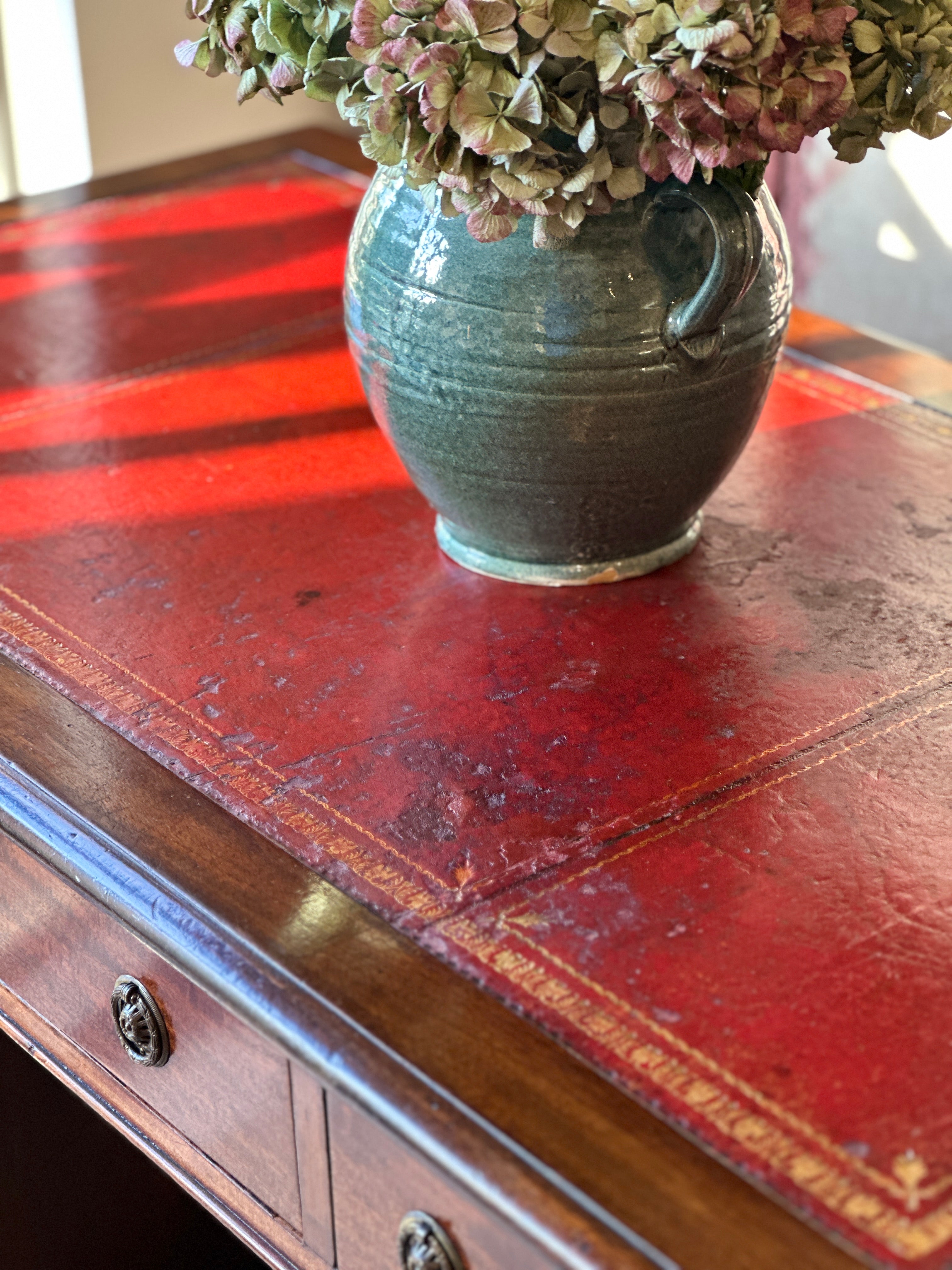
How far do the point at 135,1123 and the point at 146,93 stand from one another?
2845 millimetres

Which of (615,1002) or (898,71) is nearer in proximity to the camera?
(615,1002)

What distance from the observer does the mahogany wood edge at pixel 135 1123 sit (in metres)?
0.76

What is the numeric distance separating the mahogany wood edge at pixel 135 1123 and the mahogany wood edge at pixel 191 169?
3.43 feet

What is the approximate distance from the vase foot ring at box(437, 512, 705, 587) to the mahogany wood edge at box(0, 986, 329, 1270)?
1.32ft

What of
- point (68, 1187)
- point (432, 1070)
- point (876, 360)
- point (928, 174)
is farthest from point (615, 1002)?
point (928, 174)

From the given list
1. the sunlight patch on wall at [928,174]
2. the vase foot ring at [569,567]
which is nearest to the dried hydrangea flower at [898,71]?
the vase foot ring at [569,567]

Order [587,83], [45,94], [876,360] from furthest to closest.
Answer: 1. [45,94]
2. [876,360]
3. [587,83]

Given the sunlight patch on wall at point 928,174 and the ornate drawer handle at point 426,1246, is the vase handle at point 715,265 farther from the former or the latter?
the sunlight patch on wall at point 928,174

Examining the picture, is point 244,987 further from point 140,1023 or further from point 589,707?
point 589,707

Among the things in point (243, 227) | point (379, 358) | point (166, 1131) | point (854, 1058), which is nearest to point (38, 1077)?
point (166, 1131)

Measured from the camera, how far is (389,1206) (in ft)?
2.19

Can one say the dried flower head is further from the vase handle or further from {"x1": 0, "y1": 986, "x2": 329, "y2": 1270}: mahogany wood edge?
{"x1": 0, "y1": 986, "x2": 329, "y2": 1270}: mahogany wood edge

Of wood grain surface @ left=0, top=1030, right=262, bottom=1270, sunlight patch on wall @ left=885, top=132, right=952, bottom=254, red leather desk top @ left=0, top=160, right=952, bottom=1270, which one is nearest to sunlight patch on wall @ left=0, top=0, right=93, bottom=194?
sunlight patch on wall @ left=885, top=132, right=952, bottom=254

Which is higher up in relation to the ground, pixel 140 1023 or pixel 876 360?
pixel 876 360
